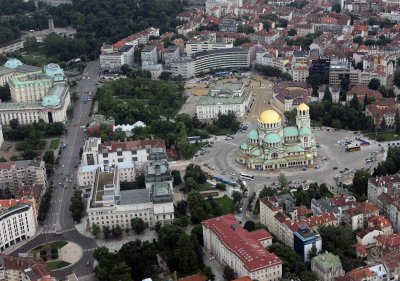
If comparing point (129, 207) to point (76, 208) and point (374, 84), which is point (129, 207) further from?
point (374, 84)

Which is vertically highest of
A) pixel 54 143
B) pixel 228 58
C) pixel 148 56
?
pixel 148 56

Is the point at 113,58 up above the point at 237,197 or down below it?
above

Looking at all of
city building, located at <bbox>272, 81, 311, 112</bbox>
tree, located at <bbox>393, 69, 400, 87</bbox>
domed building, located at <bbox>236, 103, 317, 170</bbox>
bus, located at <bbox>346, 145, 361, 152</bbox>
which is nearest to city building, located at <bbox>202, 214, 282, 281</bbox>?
domed building, located at <bbox>236, 103, 317, 170</bbox>

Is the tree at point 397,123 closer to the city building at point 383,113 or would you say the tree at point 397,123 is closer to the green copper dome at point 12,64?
the city building at point 383,113

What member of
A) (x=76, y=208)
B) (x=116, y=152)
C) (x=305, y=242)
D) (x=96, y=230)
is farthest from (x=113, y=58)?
(x=305, y=242)

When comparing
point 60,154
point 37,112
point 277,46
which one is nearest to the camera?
point 60,154

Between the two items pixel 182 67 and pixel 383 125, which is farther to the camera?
pixel 182 67

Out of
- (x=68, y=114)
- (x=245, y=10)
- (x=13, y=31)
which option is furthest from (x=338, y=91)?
(x=13, y=31)

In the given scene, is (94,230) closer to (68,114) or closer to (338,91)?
(68,114)
